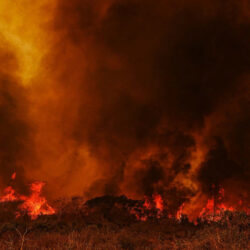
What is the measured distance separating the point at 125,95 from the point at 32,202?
5.11 m

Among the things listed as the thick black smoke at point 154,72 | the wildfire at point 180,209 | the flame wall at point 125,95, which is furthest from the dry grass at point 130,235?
the thick black smoke at point 154,72

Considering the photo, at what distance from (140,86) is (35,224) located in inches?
245

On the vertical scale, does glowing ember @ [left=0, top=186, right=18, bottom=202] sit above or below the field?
above

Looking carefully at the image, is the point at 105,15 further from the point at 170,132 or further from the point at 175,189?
the point at 175,189

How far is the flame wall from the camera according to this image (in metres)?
10.4

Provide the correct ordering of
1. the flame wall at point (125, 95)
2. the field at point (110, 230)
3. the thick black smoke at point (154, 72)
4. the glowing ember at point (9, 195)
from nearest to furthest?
the field at point (110, 230)
the glowing ember at point (9, 195)
the flame wall at point (125, 95)
the thick black smoke at point (154, 72)

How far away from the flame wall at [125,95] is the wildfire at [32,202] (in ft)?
Result: 1.77

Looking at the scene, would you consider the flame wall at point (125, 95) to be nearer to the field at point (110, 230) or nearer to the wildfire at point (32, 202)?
the wildfire at point (32, 202)

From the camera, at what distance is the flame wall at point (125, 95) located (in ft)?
34.1

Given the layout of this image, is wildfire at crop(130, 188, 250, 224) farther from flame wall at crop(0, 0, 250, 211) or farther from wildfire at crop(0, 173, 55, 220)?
wildfire at crop(0, 173, 55, 220)

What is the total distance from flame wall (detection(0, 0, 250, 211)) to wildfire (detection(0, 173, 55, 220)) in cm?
54

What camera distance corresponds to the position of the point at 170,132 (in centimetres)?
1094

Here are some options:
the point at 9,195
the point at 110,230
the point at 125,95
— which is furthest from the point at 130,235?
the point at 125,95

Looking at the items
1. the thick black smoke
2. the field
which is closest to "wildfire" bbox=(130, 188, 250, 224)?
the field
